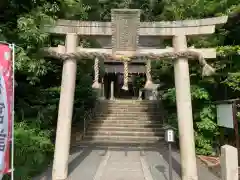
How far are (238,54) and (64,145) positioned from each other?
670 cm

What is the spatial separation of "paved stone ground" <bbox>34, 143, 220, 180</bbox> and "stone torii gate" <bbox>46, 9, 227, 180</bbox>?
895mm

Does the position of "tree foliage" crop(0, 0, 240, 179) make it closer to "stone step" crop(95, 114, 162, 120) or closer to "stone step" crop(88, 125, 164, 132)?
"stone step" crop(88, 125, 164, 132)

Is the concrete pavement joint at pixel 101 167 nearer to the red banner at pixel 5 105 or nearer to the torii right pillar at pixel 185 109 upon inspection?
the torii right pillar at pixel 185 109

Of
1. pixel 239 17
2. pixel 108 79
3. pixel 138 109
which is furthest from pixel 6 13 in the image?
pixel 108 79

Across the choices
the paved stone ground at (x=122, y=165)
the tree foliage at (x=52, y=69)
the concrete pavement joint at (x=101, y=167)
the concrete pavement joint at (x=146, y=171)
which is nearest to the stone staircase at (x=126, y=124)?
the paved stone ground at (x=122, y=165)

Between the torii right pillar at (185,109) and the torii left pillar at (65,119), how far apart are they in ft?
10.1

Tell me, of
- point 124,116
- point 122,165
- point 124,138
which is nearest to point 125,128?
point 124,138

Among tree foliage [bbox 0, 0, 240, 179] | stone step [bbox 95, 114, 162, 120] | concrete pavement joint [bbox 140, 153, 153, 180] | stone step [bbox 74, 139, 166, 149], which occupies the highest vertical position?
tree foliage [bbox 0, 0, 240, 179]

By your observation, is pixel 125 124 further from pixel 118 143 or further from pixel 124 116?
pixel 118 143

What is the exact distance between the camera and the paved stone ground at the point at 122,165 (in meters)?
9.62

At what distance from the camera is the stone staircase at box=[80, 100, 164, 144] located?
16438mm

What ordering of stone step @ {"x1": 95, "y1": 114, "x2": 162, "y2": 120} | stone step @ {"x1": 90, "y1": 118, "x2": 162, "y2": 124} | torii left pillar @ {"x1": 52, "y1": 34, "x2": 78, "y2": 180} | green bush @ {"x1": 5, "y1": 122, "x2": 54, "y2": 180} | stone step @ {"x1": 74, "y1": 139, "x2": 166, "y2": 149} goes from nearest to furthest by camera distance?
green bush @ {"x1": 5, "y1": 122, "x2": 54, "y2": 180}
torii left pillar @ {"x1": 52, "y1": 34, "x2": 78, "y2": 180}
stone step @ {"x1": 74, "y1": 139, "x2": 166, "y2": 149}
stone step @ {"x1": 90, "y1": 118, "x2": 162, "y2": 124}
stone step @ {"x1": 95, "y1": 114, "x2": 162, "y2": 120}

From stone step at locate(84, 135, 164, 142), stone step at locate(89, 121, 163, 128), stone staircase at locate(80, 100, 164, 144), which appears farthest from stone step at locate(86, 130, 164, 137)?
stone step at locate(89, 121, 163, 128)

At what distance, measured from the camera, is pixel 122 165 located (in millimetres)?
11047
